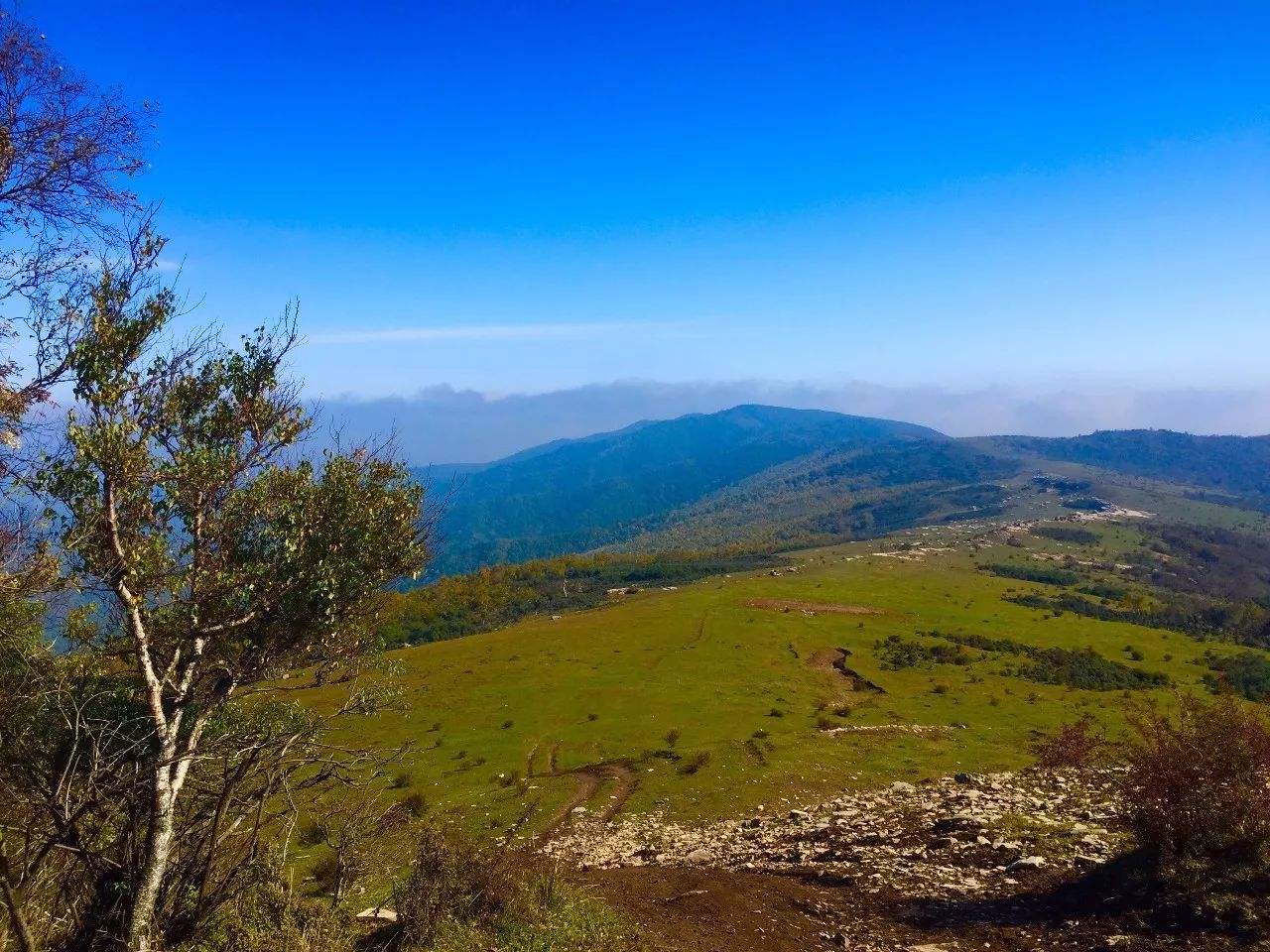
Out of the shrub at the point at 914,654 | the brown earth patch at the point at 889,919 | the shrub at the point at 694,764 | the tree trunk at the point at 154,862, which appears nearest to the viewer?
the tree trunk at the point at 154,862

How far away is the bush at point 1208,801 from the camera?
12477 millimetres

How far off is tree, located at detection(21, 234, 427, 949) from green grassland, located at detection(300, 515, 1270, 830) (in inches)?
192

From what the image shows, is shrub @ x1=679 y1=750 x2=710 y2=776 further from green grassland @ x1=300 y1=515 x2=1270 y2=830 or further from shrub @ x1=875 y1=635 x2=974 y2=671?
shrub @ x1=875 y1=635 x2=974 y2=671

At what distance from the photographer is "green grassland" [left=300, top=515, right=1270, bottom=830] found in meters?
29.2

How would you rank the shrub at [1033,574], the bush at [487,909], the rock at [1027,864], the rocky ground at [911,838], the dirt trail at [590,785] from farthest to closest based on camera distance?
the shrub at [1033,574]
the dirt trail at [590,785]
the rocky ground at [911,838]
the rock at [1027,864]
the bush at [487,909]

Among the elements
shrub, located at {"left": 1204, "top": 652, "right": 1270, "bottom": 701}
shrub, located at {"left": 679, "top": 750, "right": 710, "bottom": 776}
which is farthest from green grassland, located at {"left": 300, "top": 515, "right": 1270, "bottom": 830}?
shrub, located at {"left": 1204, "top": 652, "right": 1270, "bottom": 701}

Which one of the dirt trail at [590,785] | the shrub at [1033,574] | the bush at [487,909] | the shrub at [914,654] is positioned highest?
the bush at [487,909]

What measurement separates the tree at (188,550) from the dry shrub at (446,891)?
3.85m

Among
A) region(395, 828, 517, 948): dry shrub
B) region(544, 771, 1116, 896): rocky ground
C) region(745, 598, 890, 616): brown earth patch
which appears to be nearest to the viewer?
region(395, 828, 517, 948): dry shrub

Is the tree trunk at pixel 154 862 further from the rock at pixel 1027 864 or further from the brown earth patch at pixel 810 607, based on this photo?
the brown earth patch at pixel 810 607

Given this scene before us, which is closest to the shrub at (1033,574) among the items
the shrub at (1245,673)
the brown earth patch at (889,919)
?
the shrub at (1245,673)

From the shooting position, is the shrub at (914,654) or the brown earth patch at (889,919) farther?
the shrub at (914,654)

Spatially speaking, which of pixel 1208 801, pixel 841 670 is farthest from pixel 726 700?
pixel 1208 801

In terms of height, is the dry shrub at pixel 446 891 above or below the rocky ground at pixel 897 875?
above
